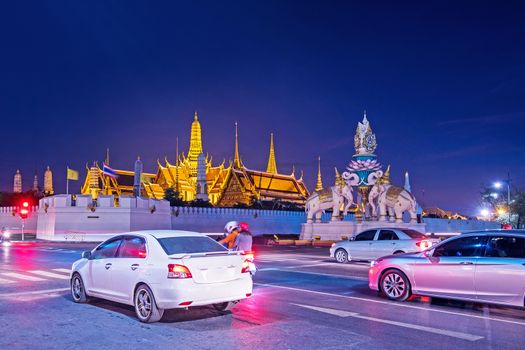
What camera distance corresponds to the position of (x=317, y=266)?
17.3 meters

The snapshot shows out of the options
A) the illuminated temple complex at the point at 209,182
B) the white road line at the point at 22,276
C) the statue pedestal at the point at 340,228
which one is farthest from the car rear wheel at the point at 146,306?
the illuminated temple complex at the point at 209,182

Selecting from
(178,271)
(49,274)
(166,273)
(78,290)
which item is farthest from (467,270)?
(49,274)

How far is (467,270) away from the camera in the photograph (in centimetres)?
891

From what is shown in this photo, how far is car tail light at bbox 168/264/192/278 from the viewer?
757 cm

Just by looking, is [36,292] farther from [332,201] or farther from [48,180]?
[48,180]

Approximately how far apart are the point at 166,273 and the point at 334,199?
93.0 ft

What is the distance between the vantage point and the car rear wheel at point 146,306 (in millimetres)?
7703

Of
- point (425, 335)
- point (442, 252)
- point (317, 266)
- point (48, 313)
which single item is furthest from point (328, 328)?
point (317, 266)

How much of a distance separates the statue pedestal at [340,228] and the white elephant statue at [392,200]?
2.43 feet

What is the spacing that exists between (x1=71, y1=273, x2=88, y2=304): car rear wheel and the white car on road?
1031cm

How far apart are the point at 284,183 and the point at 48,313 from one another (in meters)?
73.7

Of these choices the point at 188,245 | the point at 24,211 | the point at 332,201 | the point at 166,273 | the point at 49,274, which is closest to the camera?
the point at 166,273

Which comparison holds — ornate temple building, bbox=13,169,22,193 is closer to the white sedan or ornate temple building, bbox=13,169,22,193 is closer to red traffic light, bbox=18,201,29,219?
red traffic light, bbox=18,201,29,219

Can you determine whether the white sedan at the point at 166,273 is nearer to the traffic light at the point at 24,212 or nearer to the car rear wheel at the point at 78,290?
the car rear wheel at the point at 78,290
